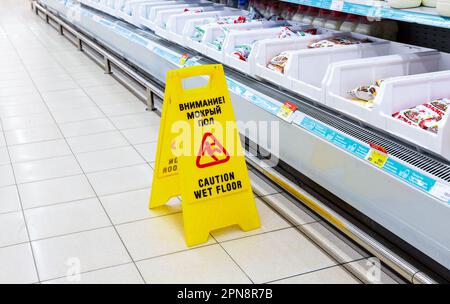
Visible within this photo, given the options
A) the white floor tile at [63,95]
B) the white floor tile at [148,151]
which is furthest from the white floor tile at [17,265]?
the white floor tile at [63,95]

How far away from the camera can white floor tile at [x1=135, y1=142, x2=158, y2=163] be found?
4.20 meters

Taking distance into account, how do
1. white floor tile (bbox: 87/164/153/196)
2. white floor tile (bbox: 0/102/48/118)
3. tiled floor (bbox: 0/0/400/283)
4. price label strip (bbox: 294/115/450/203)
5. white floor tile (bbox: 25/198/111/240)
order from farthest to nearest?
1. white floor tile (bbox: 0/102/48/118)
2. white floor tile (bbox: 87/164/153/196)
3. white floor tile (bbox: 25/198/111/240)
4. tiled floor (bbox: 0/0/400/283)
5. price label strip (bbox: 294/115/450/203)

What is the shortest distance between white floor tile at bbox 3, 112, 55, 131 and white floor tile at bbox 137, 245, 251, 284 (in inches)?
107

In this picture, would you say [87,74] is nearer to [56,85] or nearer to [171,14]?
[56,85]

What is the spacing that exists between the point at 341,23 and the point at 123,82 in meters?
3.07

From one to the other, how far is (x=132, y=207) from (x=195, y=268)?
82 cm

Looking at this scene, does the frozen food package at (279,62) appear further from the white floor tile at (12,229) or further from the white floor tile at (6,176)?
the white floor tile at (6,176)

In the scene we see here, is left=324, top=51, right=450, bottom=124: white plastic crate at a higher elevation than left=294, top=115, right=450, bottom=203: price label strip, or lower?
A: higher

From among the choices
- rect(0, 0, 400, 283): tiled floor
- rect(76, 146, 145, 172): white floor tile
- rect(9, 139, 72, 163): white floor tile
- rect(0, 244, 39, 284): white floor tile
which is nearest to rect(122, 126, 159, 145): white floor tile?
rect(0, 0, 400, 283): tiled floor

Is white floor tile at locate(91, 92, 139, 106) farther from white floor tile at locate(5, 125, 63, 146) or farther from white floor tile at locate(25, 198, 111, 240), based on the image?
white floor tile at locate(25, 198, 111, 240)

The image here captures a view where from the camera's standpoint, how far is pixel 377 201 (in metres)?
2.51

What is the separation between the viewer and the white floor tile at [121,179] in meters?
3.71

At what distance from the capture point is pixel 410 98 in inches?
101
